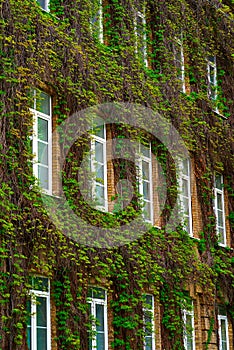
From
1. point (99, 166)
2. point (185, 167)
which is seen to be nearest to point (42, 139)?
point (99, 166)

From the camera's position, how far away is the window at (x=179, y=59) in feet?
74.4

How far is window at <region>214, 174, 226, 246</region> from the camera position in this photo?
23250 millimetres

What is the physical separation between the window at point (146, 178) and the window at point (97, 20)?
267 cm

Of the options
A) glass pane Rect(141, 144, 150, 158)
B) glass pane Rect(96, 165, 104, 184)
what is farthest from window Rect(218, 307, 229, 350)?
glass pane Rect(96, 165, 104, 184)

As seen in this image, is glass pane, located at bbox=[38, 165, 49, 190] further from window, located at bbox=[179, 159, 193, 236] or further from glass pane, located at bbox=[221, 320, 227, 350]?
glass pane, located at bbox=[221, 320, 227, 350]

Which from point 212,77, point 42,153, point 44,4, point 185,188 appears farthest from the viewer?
point 212,77

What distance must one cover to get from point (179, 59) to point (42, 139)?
23.9 feet

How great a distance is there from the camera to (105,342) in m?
17.6

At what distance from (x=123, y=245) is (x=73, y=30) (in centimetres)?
457

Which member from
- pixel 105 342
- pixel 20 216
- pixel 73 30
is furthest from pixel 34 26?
pixel 105 342

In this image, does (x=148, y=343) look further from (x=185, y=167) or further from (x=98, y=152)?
(x=185, y=167)

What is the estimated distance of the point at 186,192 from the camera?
72.4 ft

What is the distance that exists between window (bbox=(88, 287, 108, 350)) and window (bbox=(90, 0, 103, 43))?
18.7ft

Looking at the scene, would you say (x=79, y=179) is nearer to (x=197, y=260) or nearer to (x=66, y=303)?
(x=66, y=303)
